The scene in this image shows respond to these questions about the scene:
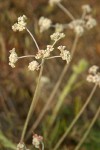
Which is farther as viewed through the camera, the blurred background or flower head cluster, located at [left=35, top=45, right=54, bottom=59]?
the blurred background

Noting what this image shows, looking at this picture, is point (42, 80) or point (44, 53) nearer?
point (44, 53)

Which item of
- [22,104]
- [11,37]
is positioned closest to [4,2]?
[11,37]

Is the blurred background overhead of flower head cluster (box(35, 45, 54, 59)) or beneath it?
overhead

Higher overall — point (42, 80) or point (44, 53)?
point (42, 80)

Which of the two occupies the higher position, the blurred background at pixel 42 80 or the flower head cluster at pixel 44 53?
the blurred background at pixel 42 80

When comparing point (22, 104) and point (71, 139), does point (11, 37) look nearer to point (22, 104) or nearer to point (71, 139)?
point (22, 104)

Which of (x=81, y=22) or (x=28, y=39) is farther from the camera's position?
(x=28, y=39)

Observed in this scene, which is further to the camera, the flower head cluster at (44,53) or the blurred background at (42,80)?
the blurred background at (42,80)

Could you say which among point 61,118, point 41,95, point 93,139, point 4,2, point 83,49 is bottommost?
point 93,139
